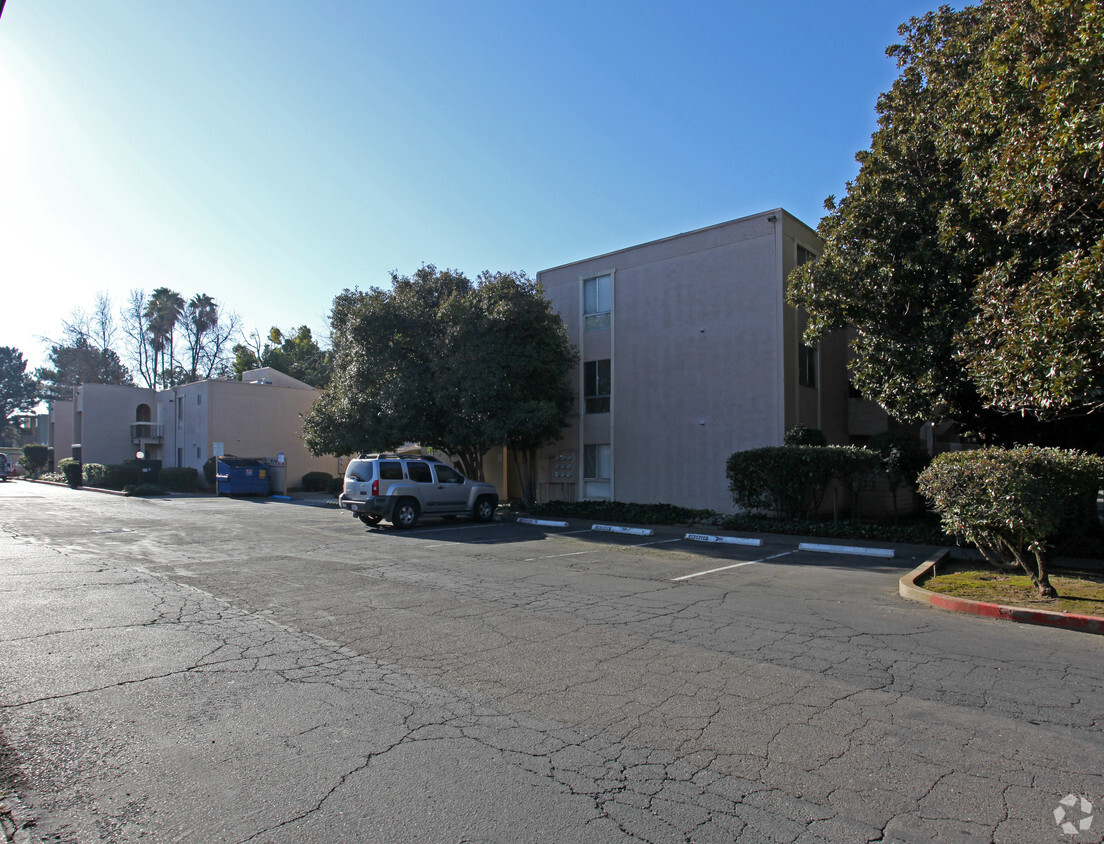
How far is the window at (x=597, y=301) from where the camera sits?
2440cm

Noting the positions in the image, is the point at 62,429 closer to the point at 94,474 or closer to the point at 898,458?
the point at 94,474

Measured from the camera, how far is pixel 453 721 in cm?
485

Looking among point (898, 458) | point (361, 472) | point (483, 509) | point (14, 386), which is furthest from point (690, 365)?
point (14, 386)

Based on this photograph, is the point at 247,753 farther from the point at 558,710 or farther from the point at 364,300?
the point at 364,300

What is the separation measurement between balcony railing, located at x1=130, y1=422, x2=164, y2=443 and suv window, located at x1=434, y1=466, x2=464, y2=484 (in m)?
32.8

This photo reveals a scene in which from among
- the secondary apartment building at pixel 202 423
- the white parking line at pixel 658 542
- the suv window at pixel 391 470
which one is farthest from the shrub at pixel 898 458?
the secondary apartment building at pixel 202 423

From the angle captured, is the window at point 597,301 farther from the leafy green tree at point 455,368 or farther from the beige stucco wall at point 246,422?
the beige stucco wall at point 246,422

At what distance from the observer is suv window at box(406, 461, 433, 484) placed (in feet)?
62.4

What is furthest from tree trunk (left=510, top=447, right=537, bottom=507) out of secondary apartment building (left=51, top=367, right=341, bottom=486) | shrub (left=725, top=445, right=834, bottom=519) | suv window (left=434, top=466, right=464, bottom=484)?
secondary apartment building (left=51, top=367, right=341, bottom=486)

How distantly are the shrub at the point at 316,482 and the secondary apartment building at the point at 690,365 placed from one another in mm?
16772

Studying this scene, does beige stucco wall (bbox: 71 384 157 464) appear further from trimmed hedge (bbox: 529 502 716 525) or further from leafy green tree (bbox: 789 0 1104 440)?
leafy green tree (bbox: 789 0 1104 440)

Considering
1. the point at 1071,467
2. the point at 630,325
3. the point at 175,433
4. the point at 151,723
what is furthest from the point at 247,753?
the point at 175,433

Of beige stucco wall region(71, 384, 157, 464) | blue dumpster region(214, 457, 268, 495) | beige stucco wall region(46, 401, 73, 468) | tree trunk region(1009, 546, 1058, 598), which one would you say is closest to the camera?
tree trunk region(1009, 546, 1058, 598)

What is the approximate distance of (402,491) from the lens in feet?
60.8
